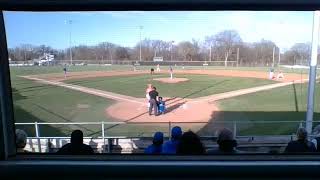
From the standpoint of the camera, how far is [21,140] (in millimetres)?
1711

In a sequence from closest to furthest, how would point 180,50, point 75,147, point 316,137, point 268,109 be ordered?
point 180,50
point 75,147
point 316,137
point 268,109

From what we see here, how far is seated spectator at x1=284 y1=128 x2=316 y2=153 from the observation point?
1.70 meters

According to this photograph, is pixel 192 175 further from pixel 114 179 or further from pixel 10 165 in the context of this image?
pixel 10 165

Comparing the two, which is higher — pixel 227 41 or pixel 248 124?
pixel 227 41

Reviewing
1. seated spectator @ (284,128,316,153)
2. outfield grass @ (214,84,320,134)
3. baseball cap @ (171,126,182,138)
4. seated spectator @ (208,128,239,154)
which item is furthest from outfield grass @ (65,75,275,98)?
seated spectator @ (284,128,316,153)

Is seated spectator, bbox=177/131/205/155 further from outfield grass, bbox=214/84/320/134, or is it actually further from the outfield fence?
outfield grass, bbox=214/84/320/134

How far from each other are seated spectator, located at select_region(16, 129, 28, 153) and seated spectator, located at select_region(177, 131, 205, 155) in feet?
2.22

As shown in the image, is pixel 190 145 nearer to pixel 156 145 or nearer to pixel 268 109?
pixel 156 145

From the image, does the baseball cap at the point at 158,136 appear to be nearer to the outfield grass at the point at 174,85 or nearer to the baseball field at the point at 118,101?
the baseball field at the point at 118,101

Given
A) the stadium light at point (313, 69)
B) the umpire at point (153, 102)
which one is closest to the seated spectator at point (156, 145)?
the umpire at point (153, 102)

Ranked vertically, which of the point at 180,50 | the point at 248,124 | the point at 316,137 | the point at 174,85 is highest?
the point at 180,50

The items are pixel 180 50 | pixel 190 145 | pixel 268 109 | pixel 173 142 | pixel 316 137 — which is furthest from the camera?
pixel 268 109

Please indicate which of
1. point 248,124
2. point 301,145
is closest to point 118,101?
point 248,124

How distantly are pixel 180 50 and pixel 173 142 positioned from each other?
0.53 meters
